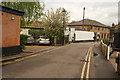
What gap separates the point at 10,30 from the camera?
41.2 feet

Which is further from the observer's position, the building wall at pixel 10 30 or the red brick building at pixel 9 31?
the building wall at pixel 10 30

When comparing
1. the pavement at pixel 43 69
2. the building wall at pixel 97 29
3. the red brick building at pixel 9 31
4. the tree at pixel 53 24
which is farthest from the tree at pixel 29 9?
the building wall at pixel 97 29

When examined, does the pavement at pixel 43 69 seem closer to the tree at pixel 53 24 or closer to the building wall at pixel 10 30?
the building wall at pixel 10 30

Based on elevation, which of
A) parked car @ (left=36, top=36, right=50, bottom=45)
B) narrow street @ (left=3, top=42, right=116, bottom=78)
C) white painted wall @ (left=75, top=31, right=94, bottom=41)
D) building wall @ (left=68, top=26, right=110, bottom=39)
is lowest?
narrow street @ (left=3, top=42, right=116, bottom=78)

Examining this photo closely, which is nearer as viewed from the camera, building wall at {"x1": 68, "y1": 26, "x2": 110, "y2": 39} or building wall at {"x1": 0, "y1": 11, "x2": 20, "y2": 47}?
building wall at {"x1": 0, "y1": 11, "x2": 20, "y2": 47}

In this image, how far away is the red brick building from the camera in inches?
454

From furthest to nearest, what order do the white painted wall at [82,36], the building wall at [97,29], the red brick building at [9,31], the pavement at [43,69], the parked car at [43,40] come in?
the building wall at [97,29] → the white painted wall at [82,36] → the parked car at [43,40] → the red brick building at [9,31] → the pavement at [43,69]

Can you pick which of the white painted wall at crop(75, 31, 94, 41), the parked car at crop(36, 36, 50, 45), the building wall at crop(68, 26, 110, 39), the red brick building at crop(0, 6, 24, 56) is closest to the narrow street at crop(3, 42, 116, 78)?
the red brick building at crop(0, 6, 24, 56)

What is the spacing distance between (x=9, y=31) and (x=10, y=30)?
0.16 m

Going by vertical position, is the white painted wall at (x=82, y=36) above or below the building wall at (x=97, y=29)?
below

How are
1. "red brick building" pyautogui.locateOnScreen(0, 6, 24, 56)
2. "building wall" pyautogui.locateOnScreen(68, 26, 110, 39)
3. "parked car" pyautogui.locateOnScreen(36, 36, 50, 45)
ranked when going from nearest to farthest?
"red brick building" pyautogui.locateOnScreen(0, 6, 24, 56)
"parked car" pyautogui.locateOnScreen(36, 36, 50, 45)
"building wall" pyautogui.locateOnScreen(68, 26, 110, 39)

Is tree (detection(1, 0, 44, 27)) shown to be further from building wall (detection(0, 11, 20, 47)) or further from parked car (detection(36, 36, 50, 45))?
building wall (detection(0, 11, 20, 47))

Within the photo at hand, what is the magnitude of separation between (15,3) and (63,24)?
8.38 metres

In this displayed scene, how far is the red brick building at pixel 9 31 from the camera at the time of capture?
1154cm
